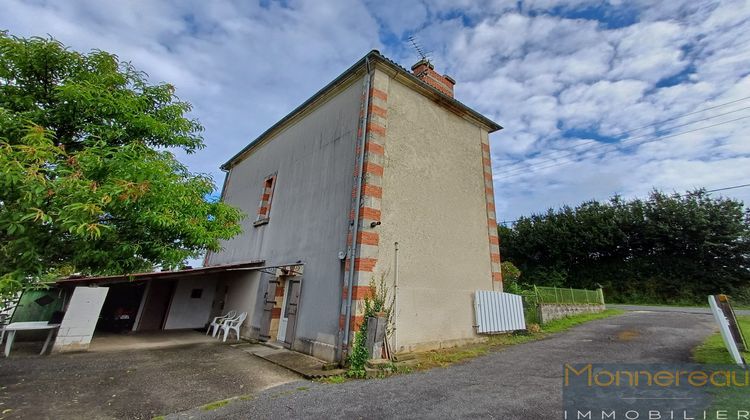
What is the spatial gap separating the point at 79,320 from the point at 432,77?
39.7 ft

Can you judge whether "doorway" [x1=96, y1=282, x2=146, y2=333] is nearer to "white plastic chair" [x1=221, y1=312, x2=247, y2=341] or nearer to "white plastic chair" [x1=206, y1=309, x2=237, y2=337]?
"white plastic chair" [x1=206, y1=309, x2=237, y2=337]

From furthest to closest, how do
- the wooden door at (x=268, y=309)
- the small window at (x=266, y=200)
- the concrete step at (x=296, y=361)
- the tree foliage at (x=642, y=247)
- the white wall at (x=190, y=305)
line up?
the tree foliage at (x=642, y=247) < the white wall at (x=190, y=305) < the small window at (x=266, y=200) < the wooden door at (x=268, y=309) < the concrete step at (x=296, y=361)

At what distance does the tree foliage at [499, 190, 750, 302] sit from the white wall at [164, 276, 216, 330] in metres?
23.4

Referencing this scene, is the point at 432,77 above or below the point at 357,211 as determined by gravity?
above

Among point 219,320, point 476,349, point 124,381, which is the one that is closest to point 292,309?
point 124,381

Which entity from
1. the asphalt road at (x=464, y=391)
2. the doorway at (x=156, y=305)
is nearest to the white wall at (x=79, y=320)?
the doorway at (x=156, y=305)

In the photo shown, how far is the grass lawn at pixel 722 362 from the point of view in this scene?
3473 millimetres

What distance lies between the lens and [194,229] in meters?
5.15

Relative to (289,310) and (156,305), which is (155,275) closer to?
(156,305)

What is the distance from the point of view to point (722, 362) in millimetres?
5223

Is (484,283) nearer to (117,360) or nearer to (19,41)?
(117,360)

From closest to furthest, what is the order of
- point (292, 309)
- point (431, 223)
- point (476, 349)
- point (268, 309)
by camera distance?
point (476, 349)
point (292, 309)
point (431, 223)
point (268, 309)

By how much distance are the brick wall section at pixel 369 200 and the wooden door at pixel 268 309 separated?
335cm

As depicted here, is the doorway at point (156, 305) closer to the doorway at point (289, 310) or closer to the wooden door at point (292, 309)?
the doorway at point (289, 310)
